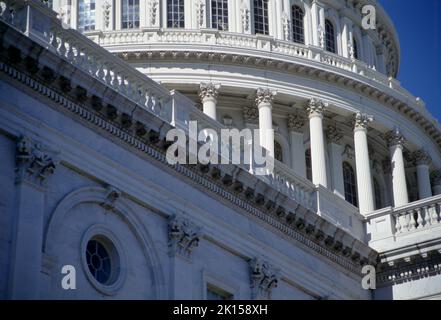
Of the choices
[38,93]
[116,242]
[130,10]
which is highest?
[130,10]

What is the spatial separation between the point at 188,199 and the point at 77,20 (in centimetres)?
2937

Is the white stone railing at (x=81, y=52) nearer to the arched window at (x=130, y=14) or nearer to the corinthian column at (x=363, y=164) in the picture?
the corinthian column at (x=363, y=164)

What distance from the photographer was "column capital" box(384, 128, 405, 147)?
63.5 metres

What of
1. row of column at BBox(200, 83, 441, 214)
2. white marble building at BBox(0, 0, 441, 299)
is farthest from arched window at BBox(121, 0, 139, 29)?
row of column at BBox(200, 83, 441, 214)

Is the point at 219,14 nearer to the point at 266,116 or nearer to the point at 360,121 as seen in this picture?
the point at 266,116

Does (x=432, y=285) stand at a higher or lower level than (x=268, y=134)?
lower

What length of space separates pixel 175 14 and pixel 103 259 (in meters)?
32.6

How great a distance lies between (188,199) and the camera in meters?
34.0

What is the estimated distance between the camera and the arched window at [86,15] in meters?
61.6
